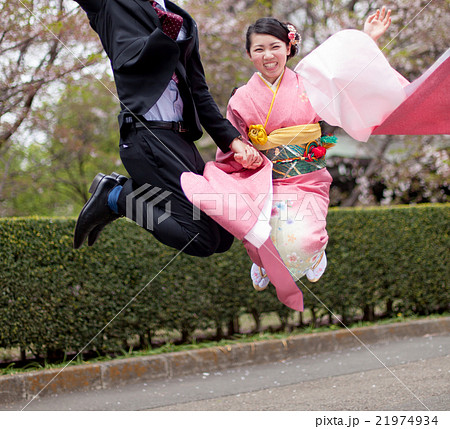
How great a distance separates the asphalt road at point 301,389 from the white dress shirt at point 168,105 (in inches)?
97.8

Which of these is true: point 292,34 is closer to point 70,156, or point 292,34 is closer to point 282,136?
point 282,136

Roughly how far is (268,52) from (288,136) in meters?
0.42

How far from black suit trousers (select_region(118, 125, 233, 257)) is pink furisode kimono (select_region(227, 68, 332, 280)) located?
0.84 ft

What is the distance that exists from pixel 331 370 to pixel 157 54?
392 centimetres

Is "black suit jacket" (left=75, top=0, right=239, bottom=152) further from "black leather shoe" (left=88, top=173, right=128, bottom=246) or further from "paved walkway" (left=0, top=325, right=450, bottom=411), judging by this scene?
"paved walkway" (left=0, top=325, right=450, bottom=411)

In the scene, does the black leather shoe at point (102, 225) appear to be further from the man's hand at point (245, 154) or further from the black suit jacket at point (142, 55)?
the man's hand at point (245, 154)

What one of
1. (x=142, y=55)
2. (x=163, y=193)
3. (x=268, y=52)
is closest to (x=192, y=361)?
(x=163, y=193)

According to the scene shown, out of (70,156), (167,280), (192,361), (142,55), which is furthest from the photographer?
(70,156)

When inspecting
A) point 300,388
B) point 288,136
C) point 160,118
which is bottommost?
point 300,388

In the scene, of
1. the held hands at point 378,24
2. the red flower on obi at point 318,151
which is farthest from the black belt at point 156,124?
the held hands at point 378,24

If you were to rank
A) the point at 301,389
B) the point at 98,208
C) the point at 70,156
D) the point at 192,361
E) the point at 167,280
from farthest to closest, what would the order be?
the point at 70,156, the point at 167,280, the point at 192,361, the point at 301,389, the point at 98,208

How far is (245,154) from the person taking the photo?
2.68 m

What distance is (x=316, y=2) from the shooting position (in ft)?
27.8

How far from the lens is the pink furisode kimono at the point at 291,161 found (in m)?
2.77
